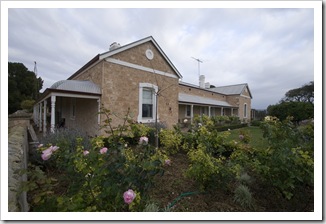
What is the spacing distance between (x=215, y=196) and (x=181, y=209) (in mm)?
647

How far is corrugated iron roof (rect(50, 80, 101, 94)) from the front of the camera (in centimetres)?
714

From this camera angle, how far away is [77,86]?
25.0ft

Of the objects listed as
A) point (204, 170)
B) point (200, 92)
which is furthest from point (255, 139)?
point (200, 92)

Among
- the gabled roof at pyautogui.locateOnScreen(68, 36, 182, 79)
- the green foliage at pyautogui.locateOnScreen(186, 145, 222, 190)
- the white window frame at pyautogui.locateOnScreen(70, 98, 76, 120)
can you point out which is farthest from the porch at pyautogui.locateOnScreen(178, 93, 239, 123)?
the green foliage at pyautogui.locateOnScreen(186, 145, 222, 190)

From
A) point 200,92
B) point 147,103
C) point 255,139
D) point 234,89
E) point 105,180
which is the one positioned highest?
point 234,89

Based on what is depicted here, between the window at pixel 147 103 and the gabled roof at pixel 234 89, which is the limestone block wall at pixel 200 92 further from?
the window at pixel 147 103

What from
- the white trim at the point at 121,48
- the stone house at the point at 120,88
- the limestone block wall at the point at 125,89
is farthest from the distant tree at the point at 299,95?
the white trim at the point at 121,48

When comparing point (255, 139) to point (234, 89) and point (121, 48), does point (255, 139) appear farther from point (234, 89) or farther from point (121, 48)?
point (234, 89)

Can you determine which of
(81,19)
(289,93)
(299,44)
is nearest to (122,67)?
(81,19)

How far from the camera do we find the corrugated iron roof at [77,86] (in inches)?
281

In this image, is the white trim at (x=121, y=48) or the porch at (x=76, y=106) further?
the white trim at (x=121, y=48)

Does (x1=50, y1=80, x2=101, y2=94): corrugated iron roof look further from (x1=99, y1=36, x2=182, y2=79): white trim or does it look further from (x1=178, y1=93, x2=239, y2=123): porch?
(x1=178, y1=93, x2=239, y2=123): porch

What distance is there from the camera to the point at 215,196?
A: 2467 millimetres

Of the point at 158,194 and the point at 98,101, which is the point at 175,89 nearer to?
the point at 98,101
